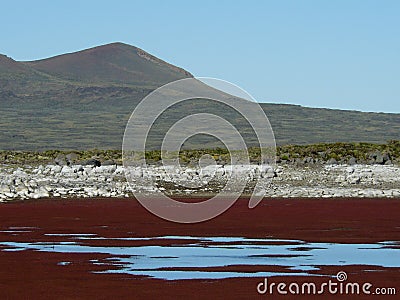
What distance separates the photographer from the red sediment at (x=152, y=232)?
46.9 ft

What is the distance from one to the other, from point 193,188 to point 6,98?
154m

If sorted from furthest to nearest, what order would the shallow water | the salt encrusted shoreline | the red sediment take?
1. the salt encrusted shoreline
2. the shallow water
3. the red sediment

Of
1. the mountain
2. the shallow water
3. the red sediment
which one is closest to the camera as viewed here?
the red sediment

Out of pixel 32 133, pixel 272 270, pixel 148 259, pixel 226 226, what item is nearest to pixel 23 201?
pixel 226 226

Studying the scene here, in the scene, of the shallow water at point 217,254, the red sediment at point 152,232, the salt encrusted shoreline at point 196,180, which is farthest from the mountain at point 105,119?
the shallow water at point 217,254

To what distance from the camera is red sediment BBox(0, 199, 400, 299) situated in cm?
1429

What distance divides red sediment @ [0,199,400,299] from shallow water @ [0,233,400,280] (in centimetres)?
44

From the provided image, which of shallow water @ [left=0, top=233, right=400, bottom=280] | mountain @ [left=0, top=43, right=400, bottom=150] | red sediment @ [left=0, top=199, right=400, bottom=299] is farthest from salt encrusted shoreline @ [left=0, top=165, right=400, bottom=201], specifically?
mountain @ [left=0, top=43, right=400, bottom=150]

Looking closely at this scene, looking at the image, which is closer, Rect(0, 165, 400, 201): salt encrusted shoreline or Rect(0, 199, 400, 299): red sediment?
Rect(0, 199, 400, 299): red sediment

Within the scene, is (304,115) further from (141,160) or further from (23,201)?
(23,201)

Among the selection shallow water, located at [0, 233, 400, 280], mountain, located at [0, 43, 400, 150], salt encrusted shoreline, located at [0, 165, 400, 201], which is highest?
mountain, located at [0, 43, 400, 150]

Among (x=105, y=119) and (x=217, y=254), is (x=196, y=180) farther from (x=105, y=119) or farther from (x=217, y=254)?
(x=105, y=119)

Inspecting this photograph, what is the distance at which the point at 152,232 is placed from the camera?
22828 millimetres

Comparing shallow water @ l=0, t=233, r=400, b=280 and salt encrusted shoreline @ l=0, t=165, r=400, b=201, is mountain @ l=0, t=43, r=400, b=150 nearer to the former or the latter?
salt encrusted shoreline @ l=0, t=165, r=400, b=201
